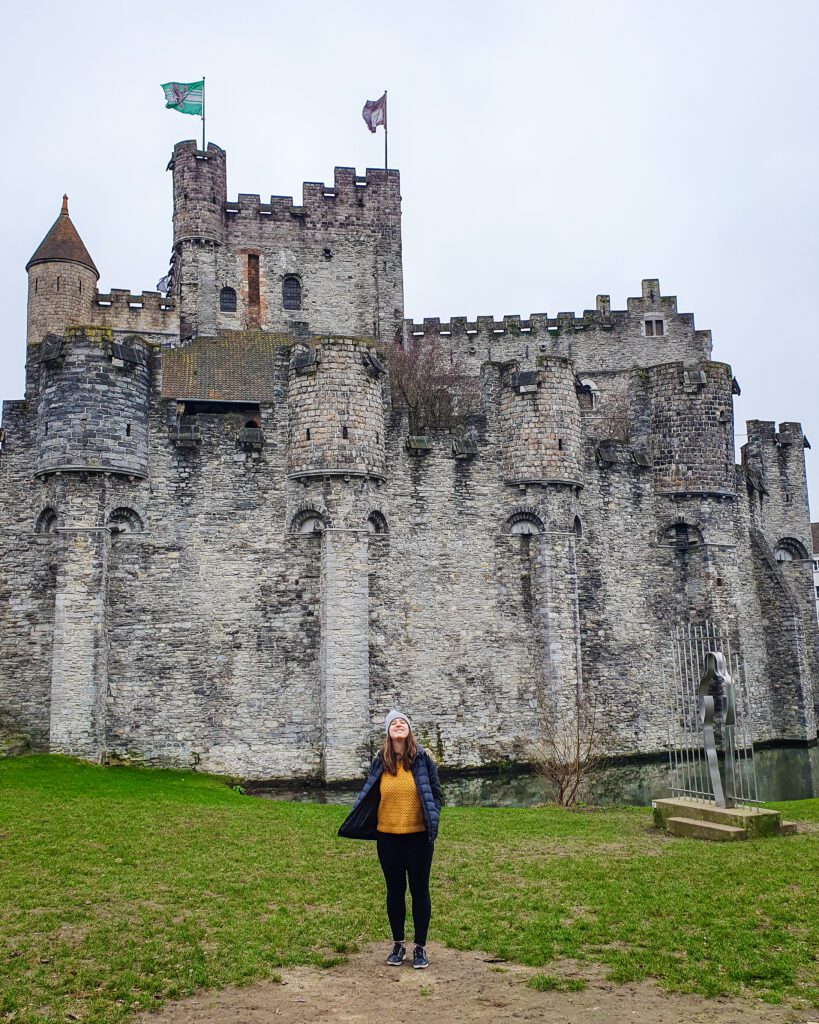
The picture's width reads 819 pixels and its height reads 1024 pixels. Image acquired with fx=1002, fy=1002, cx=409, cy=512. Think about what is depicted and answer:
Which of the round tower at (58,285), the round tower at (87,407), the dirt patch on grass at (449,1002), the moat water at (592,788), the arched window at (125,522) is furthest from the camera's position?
the round tower at (58,285)

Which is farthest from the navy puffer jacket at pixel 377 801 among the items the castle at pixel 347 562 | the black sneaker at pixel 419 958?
the castle at pixel 347 562

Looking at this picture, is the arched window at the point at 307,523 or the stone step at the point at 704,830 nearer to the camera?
the stone step at the point at 704,830

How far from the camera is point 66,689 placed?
20.9 metres

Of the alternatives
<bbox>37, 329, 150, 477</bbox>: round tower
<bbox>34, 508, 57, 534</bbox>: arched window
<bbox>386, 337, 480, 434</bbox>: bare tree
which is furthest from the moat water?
<bbox>386, 337, 480, 434</bbox>: bare tree

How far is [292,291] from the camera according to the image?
170ft

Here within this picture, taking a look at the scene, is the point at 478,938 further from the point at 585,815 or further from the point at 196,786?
the point at 196,786

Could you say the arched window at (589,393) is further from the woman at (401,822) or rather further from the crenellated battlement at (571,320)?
the woman at (401,822)

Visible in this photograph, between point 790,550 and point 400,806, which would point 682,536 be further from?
point 400,806

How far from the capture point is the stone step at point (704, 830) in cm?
1326

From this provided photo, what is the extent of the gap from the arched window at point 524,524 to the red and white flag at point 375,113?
35.9 meters

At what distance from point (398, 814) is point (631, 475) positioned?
19.9 m

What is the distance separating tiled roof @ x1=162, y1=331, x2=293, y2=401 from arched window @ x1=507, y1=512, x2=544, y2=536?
14482 mm

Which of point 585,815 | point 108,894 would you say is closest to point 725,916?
point 108,894

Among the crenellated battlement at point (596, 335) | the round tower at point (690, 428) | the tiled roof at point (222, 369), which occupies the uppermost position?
the crenellated battlement at point (596, 335)
